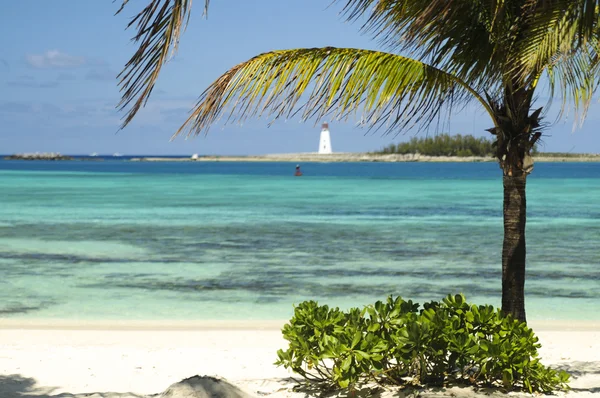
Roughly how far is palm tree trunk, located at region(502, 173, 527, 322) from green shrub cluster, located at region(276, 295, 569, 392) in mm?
566

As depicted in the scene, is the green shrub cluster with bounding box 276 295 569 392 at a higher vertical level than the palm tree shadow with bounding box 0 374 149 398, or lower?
higher

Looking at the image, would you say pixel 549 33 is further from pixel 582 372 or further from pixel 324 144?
pixel 324 144

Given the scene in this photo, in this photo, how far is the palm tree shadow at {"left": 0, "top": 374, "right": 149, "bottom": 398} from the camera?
5.98 metres

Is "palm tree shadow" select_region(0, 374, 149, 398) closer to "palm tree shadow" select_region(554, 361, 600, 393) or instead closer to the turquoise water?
"palm tree shadow" select_region(554, 361, 600, 393)

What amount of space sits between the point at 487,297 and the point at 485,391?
819 centimetres

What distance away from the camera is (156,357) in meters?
7.66

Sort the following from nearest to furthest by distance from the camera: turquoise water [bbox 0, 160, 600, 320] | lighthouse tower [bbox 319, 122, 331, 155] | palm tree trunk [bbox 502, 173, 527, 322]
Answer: palm tree trunk [bbox 502, 173, 527, 322], turquoise water [bbox 0, 160, 600, 320], lighthouse tower [bbox 319, 122, 331, 155]

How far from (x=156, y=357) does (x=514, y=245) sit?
3858 mm

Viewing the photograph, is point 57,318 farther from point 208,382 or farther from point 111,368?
point 208,382

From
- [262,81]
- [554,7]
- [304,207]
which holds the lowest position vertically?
[304,207]

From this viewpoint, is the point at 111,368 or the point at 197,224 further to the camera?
the point at 197,224

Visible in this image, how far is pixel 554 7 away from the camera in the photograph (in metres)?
5.23

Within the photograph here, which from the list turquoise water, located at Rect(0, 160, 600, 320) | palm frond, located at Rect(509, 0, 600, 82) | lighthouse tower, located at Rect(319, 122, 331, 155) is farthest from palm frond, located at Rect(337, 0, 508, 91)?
lighthouse tower, located at Rect(319, 122, 331, 155)

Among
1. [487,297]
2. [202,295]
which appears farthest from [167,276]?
[487,297]
